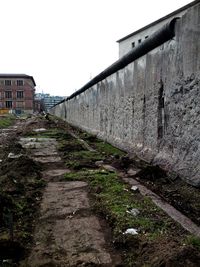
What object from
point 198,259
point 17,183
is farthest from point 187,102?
point 198,259

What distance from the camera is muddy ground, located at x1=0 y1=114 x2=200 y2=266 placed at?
242cm

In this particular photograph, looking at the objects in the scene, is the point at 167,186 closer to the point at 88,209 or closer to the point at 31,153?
the point at 88,209

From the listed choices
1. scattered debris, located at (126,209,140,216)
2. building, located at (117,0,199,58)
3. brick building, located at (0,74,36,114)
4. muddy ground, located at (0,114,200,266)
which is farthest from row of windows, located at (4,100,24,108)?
scattered debris, located at (126,209,140,216)

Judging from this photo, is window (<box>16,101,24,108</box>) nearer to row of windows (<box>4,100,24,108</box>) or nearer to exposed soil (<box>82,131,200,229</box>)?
row of windows (<box>4,100,24,108</box>)

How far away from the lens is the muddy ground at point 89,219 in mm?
2418

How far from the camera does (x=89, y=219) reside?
324cm

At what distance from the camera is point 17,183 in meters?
4.36

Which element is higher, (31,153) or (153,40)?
(153,40)

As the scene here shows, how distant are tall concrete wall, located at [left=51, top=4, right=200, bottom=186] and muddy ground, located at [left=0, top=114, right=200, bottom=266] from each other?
434mm

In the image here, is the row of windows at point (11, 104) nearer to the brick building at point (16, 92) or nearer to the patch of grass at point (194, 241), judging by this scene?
the brick building at point (16, 92)

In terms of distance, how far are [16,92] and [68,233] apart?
90.6m

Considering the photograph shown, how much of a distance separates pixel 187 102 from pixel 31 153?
4131 millimetres

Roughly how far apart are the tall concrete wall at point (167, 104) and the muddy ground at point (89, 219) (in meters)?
0.43

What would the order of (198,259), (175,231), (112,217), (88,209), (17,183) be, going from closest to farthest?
1. (198,259)
2. (175,231)
3. (112,217)
4. (88,209)
5. (17,183)
